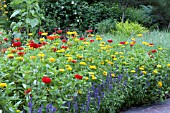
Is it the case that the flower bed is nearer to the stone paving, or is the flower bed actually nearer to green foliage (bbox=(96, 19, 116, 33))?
the stone paving

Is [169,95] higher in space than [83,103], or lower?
lower

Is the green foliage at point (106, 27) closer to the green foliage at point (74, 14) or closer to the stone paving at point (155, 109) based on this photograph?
the green foliage at point (74, 14)

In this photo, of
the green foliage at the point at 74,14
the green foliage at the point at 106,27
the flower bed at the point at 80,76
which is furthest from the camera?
the green foliage at the point at 74,14

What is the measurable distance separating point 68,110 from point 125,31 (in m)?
4.96

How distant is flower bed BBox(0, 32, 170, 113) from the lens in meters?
3.28

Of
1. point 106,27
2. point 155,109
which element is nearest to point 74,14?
point 106,27

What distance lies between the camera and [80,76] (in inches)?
135

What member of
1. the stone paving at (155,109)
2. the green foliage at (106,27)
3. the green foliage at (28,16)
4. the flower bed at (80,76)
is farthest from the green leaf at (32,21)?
the stone paving at (155,109)

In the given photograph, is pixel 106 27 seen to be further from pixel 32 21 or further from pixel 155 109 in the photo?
pixel 155 109

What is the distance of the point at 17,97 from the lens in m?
3.13

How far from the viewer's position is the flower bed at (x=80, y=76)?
328cm

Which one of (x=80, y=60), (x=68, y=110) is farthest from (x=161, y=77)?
(x=68, y=110)

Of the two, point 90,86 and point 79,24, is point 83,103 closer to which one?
point 90,86

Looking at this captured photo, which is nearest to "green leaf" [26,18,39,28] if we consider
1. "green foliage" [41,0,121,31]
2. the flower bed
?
the flower bed
